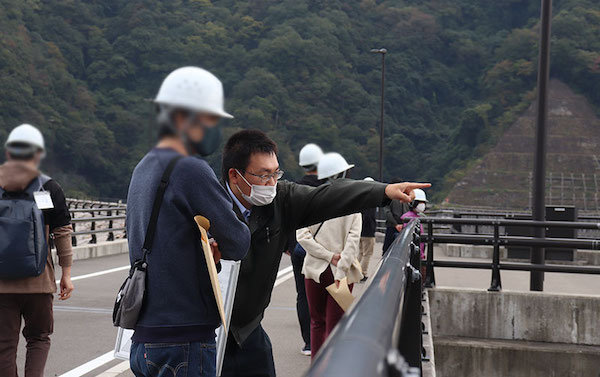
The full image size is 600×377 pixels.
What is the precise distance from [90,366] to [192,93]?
16.5 feet

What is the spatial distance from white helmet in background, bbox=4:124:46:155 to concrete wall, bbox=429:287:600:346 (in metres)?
6.39

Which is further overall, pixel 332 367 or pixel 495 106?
pixel 495 106

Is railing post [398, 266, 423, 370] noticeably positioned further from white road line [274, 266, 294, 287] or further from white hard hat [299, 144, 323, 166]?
white road line [274, 266, 294, 287]

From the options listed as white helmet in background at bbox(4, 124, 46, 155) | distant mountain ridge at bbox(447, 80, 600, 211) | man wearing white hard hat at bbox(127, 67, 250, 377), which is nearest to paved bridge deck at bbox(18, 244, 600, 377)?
white helmet in background at bbox(4, 124, 46, 155)

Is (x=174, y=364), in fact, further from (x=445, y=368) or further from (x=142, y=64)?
(x=142, y=64)

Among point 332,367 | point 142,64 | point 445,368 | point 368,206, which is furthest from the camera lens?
point 142,64

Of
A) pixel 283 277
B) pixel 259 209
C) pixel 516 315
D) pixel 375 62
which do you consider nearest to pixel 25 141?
pixel 259 209

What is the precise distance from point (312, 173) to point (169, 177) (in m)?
4.19

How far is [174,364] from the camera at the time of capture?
2.48m

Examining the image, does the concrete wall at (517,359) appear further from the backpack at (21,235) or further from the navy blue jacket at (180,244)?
the navy blue jacket at (180,244)

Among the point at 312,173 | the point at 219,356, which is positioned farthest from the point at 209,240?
the point at 312,173

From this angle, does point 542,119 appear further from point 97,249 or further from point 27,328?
point 97,249

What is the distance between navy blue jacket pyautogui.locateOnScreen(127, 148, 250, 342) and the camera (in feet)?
7.56

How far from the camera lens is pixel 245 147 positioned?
10.5ft
